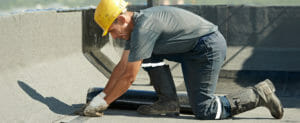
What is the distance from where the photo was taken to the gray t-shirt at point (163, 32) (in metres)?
4.17

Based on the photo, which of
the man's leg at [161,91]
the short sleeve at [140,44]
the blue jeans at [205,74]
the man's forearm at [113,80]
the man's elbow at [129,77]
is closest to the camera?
the short sleeve at [140,44]

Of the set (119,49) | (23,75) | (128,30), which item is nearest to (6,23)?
(23,75)

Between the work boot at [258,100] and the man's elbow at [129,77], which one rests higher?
the man's elbow at [129,77]

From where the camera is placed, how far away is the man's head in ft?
14.3

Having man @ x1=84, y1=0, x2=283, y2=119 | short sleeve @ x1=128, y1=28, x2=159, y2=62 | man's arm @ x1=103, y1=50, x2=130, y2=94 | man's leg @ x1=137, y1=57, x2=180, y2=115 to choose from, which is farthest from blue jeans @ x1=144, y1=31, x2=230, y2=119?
short sleeve @ x1=128, y1=28, x2=159, y2=62

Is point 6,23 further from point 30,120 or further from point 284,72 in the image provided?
point 284,72

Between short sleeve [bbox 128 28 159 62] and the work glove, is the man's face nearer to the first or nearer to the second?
short sleeve [bbox 128 28 159 62]

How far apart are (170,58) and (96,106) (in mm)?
913

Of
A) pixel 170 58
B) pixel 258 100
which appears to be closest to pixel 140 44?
pixel 170 58

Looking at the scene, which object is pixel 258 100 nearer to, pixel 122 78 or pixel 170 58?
pixel 170 58

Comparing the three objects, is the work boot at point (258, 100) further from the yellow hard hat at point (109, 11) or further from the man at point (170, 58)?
the yellow hard hat at point (109, 11)

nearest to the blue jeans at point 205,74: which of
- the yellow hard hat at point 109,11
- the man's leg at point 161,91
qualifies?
the man's leg at point 161,91

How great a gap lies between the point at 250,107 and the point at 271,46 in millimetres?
3556

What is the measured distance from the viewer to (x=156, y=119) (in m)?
4.70
